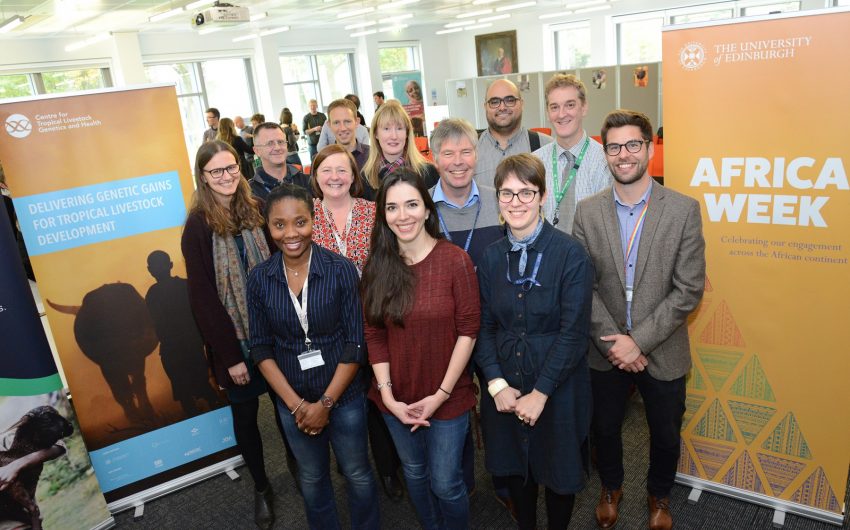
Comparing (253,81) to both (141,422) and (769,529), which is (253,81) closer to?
(141,422)

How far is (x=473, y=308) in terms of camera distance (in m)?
2.03

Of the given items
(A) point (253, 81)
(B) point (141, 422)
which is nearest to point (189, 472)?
(B) point (141, 422)

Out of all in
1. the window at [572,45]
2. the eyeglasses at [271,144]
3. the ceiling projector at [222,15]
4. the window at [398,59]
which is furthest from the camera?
the window at [398,59]

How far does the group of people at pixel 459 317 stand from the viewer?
6.48 feet

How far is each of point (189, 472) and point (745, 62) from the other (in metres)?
3.30

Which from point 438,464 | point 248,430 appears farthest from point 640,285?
point 248,430

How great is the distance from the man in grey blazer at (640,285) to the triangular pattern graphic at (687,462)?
296 mm

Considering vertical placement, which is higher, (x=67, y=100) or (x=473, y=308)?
(x=67, y=100)

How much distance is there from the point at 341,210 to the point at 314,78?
1571 centimetres

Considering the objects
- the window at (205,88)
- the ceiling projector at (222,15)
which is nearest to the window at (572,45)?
the window at (205,88)

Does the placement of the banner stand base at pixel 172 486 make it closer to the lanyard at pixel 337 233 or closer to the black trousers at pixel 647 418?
the lanyard at pixel 337 233

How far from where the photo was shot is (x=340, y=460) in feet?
7.45

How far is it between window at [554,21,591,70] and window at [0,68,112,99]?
40.5ft

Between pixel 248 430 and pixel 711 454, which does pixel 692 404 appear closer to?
pixel 711 454
